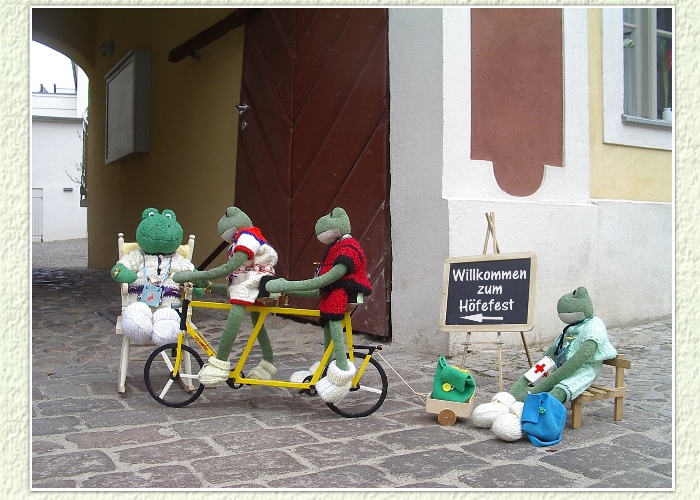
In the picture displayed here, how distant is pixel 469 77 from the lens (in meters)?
5.02

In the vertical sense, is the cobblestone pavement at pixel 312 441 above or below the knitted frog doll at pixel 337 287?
below

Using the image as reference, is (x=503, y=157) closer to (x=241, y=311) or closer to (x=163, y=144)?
(x=241, y=311)

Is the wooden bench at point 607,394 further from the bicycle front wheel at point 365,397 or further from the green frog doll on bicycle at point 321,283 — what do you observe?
the green frog doll on bicycle at point 321,283

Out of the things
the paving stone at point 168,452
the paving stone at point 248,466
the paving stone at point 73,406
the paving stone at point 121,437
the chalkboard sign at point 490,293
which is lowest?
the paving stone at point 248,466

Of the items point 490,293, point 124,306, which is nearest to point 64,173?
point 124,306

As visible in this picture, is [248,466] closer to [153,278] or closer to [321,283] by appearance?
[321,283]

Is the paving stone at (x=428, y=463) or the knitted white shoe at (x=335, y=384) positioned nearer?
the paving stone at (x=428, y=463)

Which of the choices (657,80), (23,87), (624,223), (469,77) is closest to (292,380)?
(23,87)

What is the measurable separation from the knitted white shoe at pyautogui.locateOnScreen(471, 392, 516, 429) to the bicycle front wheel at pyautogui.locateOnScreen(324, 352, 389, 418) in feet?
1.64

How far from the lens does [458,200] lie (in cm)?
491

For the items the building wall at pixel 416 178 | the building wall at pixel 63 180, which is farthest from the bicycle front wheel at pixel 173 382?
the building wall at pixel 63 180

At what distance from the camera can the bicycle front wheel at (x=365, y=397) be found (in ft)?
11.7

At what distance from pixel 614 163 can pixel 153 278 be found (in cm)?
407

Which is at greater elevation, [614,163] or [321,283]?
[614,163]
